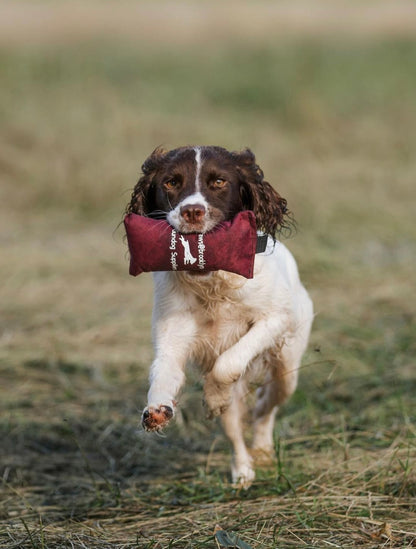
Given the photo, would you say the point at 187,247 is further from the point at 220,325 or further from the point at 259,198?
the point at 220,325

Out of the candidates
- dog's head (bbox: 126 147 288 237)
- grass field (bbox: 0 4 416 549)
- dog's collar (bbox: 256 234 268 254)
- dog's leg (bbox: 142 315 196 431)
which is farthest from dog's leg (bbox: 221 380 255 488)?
dog's head (bbox: 126 147 288 237)

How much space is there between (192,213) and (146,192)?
49 centimetres

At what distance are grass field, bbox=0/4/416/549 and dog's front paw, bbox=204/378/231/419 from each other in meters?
0.23

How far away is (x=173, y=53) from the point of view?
16469 millimetres

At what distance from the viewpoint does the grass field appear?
11.7ft

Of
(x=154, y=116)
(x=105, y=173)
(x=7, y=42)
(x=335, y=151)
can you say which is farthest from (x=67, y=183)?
(x=7, y=42)

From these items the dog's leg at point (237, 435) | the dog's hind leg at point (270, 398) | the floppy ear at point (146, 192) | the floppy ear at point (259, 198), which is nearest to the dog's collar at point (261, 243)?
the floppy ear at point (259, 198)

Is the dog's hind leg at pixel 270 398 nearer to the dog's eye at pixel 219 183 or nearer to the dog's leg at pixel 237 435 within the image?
the dog's leg at pixel 237 435

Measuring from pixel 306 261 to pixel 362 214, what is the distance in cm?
200

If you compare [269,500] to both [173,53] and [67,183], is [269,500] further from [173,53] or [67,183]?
[173,53]

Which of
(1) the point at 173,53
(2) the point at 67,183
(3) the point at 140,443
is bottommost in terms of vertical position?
(3) the point at 140,443

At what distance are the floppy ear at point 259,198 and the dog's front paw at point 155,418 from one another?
2.83 feet

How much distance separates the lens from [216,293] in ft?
12.1

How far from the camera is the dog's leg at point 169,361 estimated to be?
129 inches
